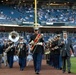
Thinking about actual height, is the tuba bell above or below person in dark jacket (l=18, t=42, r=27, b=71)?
above

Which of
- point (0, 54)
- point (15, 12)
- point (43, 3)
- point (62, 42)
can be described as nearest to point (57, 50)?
point (62, 42)

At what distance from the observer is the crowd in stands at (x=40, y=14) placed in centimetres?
5078

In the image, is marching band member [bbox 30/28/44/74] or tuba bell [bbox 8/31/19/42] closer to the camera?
marching band member [bbox 30/28/44/74]

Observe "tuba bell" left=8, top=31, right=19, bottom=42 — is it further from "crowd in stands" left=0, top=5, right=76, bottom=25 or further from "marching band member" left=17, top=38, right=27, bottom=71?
"crowd in stands" left=0, top=5, right=76, bottom=25

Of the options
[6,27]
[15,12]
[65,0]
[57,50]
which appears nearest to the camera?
[57,50]

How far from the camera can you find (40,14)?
52.2 m

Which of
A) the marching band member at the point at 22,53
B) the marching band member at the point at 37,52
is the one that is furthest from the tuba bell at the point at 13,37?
the marching band member at the point at 37,52

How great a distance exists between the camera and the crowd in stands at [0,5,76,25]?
167ft

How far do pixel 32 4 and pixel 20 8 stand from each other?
7.31 feet

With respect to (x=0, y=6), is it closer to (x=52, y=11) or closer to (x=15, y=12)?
(x=15, y=12)

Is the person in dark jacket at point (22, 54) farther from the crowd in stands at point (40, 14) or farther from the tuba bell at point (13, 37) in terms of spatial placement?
the crowd in stands at point (40, 14)

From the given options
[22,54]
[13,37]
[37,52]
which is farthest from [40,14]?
[37,52]

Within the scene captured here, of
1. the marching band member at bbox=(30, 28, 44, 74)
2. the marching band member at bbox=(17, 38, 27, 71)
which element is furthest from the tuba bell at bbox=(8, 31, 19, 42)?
the marching band member at bbox=(30, 28, 44, 74)

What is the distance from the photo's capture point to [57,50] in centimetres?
1966
